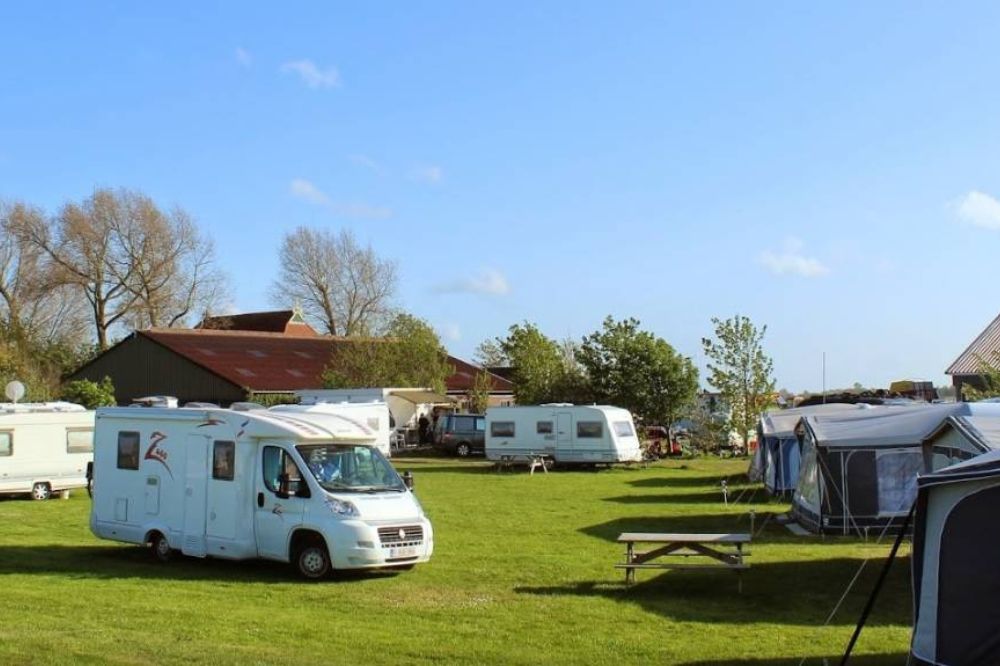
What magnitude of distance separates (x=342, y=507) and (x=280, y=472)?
3.61 feet

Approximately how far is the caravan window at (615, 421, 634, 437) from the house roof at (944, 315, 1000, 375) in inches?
778

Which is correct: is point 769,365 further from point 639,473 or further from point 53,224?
point 53,224

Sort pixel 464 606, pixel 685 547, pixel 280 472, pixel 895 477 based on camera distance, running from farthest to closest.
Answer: pixel 895 477, pixel 280 472, pixel 685 547, pixel 464 606

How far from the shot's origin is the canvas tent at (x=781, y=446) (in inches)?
1005

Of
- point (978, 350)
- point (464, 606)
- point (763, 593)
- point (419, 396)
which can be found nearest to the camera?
point (464, 606)

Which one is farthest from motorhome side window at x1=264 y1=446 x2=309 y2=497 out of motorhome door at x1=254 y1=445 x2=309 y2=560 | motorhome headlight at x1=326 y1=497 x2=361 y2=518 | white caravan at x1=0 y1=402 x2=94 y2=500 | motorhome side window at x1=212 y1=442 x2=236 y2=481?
white caravan at x1=0 y1=402 x2=94 y2=500

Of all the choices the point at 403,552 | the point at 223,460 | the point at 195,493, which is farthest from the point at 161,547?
the point at 403,552

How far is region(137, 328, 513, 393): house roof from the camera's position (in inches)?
1949

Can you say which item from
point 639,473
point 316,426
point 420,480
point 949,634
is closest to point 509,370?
point 639,473

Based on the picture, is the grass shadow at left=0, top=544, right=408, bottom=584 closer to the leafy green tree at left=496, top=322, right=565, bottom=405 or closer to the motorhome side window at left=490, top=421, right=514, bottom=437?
the motorhome side window at left=490, top=421, right=514, bottom=437

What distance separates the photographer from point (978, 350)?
161 ft

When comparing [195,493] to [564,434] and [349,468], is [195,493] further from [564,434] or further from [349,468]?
[564,434]

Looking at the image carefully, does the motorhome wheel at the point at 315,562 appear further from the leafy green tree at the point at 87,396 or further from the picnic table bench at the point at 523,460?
the leafy green tree at the point at 87,396

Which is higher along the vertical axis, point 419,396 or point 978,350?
point 978,350
